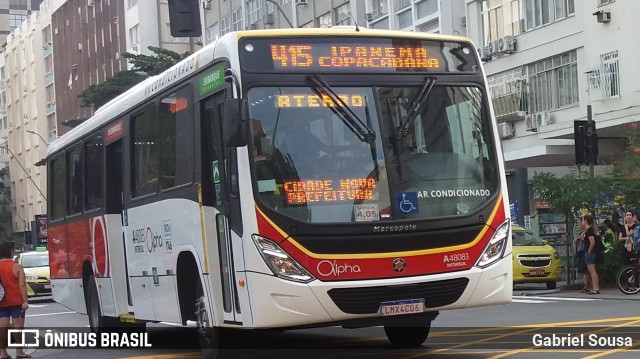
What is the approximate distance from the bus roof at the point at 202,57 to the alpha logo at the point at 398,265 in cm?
237

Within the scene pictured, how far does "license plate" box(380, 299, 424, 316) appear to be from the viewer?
37.6 ft

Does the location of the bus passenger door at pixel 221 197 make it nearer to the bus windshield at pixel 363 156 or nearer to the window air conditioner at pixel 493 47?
the bus windshield at pixel 363 156

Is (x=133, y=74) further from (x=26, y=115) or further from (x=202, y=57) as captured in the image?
(x=26, y=115)

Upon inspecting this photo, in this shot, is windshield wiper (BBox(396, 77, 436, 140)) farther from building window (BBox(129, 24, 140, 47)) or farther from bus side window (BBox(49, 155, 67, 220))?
building window (BBox(129, 24, 140, 47))

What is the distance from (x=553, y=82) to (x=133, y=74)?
26.1m

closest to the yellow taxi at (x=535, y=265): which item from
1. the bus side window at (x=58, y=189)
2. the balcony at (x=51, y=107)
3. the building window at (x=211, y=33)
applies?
the bus side window at (x=58, y=189)

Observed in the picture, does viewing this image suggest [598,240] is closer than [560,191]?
Yes

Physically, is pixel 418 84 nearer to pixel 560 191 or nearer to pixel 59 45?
pixel 560 191

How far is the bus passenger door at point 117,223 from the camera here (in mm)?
16344

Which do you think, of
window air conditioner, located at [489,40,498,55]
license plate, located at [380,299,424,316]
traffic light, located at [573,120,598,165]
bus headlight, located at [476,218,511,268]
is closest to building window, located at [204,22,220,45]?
window air conditioner, located at [489,40,498,55]

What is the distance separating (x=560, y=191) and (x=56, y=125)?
7760 cm

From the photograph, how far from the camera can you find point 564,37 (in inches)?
1513

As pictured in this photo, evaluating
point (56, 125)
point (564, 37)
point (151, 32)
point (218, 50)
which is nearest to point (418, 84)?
point (218, 50)

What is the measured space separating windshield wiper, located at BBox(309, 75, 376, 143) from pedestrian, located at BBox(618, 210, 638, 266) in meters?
13.9
